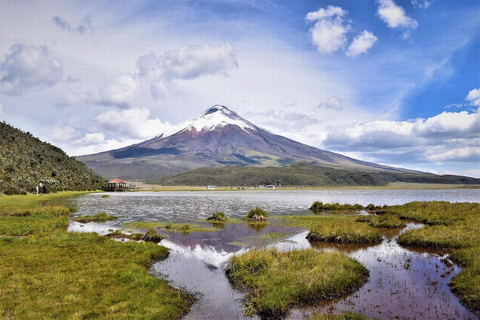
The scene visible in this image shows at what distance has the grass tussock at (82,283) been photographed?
505 inches

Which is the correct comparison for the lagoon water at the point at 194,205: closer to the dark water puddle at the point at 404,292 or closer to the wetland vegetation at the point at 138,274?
the wetland vegetation at the point at 138,274

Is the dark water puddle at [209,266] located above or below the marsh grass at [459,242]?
below

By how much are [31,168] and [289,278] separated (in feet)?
349

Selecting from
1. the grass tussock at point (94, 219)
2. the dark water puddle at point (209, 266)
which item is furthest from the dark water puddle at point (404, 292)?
the grass tussock at point (94, 219)

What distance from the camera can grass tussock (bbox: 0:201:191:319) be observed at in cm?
1283

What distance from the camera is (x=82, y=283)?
624 inches

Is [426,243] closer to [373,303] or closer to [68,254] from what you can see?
[373,303]

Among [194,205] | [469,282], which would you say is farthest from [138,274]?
[194,205]

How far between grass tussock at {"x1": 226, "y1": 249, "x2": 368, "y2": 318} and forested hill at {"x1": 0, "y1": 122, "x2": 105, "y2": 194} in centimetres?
7594

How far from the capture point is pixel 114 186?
6171 inches

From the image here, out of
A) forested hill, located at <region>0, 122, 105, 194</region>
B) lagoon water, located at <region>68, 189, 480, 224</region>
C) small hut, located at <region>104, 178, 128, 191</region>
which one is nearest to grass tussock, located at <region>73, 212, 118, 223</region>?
lagoon water, located at <region>68, 189, 480, 224</region>

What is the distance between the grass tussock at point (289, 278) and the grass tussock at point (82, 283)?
12.3 feet

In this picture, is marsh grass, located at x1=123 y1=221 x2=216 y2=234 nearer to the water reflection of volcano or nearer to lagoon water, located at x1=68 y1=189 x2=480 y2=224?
lagoon water, located at x1=68 y1=189 x2=480 y2=224

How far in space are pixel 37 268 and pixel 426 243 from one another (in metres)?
29.8
